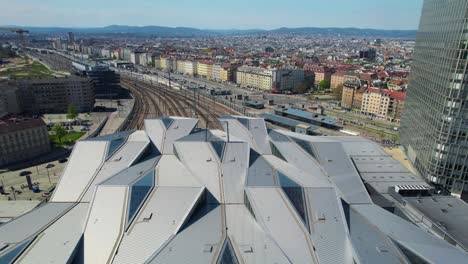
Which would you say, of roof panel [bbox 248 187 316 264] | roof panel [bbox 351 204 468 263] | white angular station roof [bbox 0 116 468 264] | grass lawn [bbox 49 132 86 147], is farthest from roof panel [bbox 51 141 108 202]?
roof panel [bbox 351 204 468 263]

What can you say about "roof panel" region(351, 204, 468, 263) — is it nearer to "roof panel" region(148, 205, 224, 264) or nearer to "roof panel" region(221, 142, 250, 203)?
"roof panel" region(221, 142, 250, 203)

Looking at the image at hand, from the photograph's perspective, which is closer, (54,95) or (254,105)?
(54,95)

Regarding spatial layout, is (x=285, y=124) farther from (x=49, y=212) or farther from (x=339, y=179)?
(x=49, y=212)

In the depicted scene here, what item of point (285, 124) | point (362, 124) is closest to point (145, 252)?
point (285, 124)

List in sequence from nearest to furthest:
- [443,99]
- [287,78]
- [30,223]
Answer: [30,223] < [443,99] < [287,78]

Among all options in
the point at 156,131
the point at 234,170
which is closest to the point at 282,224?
the point at 234,170

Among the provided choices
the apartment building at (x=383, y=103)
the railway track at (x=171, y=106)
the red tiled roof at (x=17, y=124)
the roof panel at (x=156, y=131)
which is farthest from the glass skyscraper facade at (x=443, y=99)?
the red tiled roof at (x=17, y=124)

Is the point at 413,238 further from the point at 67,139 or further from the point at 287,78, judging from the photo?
the point at 287,78
